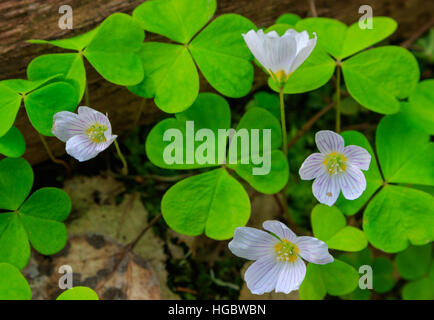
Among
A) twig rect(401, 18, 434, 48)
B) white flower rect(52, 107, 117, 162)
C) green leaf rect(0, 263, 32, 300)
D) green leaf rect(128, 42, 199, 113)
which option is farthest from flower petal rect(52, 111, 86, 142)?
twig rect(401, 18, 434, 48)

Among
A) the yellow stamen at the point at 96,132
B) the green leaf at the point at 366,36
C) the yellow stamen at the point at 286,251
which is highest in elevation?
the green leaf at the point at 366,36

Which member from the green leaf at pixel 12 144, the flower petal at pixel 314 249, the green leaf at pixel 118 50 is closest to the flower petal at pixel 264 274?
the flower petal at pixel 314 249

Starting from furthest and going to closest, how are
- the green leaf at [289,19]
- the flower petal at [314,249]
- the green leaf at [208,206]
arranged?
the green leaf at [289,19] < the green leaf at [208,206] < the flower petal at [314,249]

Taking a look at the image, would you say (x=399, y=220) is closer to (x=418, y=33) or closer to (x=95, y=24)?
(x=418, y=33)

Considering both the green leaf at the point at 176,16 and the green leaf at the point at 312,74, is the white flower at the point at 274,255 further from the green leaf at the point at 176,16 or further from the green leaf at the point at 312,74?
the green leaf at the point at 176,16
